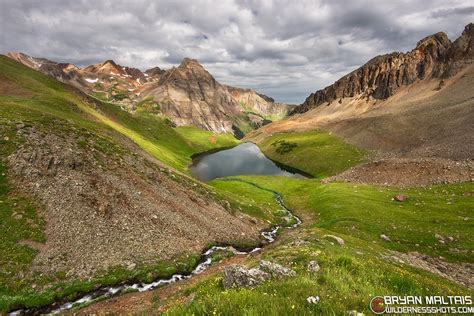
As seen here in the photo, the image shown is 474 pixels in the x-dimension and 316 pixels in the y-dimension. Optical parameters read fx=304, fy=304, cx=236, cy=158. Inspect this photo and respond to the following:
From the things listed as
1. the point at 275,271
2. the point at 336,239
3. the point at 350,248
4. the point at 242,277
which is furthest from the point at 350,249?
the point at 242,277

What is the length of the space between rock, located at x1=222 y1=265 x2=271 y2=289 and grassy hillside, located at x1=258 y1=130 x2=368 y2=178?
104 m

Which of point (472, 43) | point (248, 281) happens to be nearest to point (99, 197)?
point (248, 281)

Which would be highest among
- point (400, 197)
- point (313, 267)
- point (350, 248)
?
point (313, 267)

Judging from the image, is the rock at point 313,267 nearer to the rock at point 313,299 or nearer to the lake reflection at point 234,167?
the rock at point 313,299

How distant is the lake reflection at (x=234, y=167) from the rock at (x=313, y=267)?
10531cm

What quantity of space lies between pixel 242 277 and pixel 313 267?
5393 mm

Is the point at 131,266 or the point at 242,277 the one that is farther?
the point at 131,266

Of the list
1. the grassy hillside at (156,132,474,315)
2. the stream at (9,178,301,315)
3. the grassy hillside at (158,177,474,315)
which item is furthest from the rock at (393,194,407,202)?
the stream at (9,178,301,315)

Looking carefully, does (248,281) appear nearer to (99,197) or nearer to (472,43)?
(99,197)

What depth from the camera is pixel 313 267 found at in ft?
62.4

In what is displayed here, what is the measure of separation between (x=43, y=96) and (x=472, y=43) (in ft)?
711

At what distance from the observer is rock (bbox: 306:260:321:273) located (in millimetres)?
18422

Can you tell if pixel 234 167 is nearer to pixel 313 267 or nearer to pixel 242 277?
pixel 313 267

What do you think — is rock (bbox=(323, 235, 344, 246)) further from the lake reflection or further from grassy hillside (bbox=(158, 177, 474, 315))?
the lake reflection
